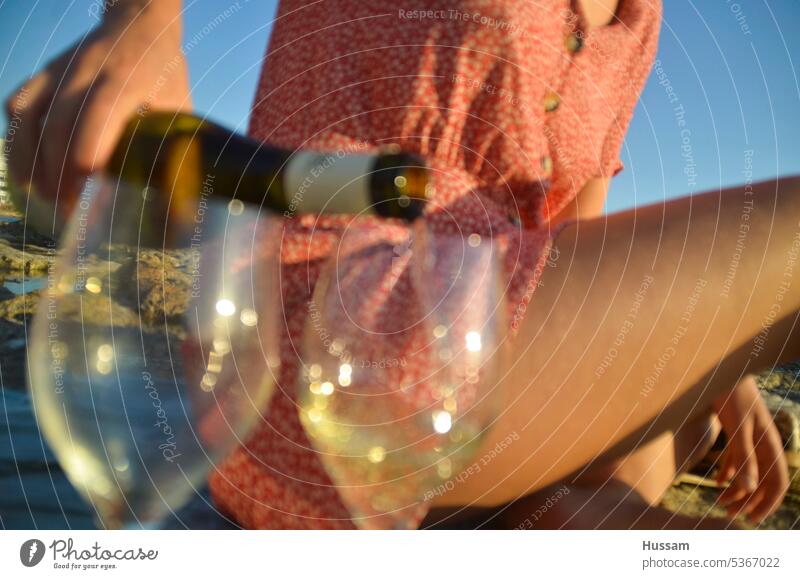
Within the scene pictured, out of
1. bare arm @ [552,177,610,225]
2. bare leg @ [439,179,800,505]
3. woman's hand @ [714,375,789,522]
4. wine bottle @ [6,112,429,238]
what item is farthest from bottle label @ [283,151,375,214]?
woman's hand @ [714,375,789,522]

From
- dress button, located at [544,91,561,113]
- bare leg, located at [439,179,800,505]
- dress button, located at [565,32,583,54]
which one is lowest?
bare leg, located at [439,179,800,505]

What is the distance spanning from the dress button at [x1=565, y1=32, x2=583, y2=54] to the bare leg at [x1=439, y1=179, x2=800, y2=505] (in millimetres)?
146

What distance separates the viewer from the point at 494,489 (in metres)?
0.44

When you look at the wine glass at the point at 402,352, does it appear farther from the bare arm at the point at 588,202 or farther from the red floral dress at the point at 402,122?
the bare arm at the point at 588,202

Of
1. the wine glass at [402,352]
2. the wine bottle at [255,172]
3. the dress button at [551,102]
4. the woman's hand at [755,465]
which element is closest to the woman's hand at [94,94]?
the wine bottle at [255,172]

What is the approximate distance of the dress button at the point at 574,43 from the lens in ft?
1.63

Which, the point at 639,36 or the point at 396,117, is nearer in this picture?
the point at 396,117

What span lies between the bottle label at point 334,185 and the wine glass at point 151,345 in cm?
5

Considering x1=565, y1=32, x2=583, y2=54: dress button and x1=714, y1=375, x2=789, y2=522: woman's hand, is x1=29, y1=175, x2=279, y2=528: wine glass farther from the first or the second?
x1=714, y1=375, x2=789, y2=522: woman's hand

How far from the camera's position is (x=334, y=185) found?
1.25 feet

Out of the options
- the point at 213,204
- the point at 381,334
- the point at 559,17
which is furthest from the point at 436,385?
the point at 559,17

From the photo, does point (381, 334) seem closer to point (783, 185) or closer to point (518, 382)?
point (518, 382)

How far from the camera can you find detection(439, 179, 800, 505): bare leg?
1.35ft

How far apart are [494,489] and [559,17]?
34 cm
